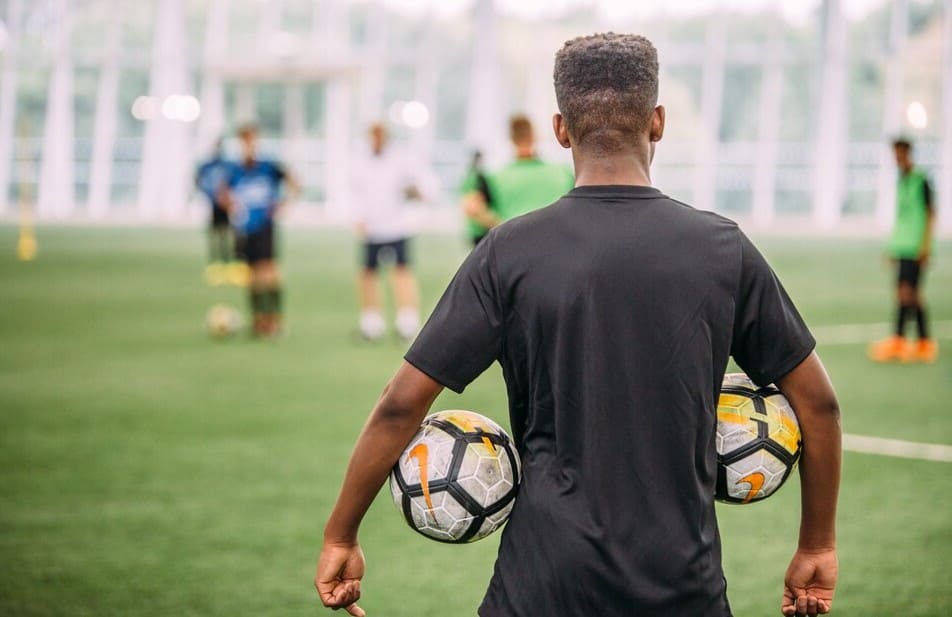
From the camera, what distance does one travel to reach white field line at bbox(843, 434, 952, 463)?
329 inches

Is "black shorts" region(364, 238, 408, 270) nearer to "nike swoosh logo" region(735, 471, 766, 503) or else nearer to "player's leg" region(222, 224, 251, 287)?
"player's leg" region(222, 224, 251, 287)

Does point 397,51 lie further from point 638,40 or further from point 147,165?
point 638,40

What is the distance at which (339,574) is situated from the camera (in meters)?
2.83

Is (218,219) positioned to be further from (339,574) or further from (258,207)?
(339,574)

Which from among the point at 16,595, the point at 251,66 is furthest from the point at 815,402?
the point at 251,66

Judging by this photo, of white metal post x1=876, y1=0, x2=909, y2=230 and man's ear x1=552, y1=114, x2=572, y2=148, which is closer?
man's ear x1=552, y1=114, x2=572, y2=148

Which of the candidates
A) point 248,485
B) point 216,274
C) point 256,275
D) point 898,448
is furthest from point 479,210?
point 216,274

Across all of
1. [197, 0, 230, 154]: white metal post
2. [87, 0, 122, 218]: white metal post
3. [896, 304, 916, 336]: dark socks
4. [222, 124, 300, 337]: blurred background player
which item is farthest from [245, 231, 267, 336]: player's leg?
[87, 0, 122, 218]: white metal post

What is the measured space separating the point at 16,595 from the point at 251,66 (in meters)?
46.0

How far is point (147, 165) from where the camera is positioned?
165 feet

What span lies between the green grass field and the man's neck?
70 centimetres

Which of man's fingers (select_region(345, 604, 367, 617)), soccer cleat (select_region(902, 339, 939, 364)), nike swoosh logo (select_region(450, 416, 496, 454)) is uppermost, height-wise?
nike swoosh logo (select_region(450, 416, 496, 454))

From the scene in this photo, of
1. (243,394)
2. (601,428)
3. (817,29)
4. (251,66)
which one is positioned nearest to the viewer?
(601,428)

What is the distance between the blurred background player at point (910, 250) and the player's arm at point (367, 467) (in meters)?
11.0
